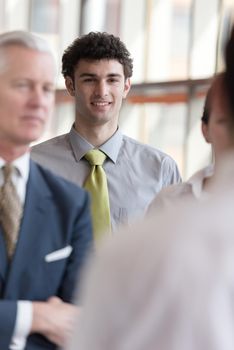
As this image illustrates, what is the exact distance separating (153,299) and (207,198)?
13 centimetres

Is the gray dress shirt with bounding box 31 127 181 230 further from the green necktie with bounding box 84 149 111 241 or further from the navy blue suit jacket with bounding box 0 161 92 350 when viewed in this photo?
the navy blue suit jacket with bounding box 0 161 92 350

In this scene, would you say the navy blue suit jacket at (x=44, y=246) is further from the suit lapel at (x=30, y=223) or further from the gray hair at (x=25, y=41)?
the gray hair at (x=25, y=41)

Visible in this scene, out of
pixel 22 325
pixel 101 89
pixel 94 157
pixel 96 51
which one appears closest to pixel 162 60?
pixel 96 51

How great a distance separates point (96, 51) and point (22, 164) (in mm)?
1695

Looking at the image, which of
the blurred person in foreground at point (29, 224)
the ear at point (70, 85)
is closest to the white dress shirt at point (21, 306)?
the blurred person in foreground at point (29, 224)

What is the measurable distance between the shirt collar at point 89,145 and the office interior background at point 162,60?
3.31 metres

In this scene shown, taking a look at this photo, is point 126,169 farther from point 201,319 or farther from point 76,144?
point 201,319

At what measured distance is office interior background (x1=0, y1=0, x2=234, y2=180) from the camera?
713 centimetres

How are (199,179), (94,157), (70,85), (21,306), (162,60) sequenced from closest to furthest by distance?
1. (21,306)
2. (199,179)
3. (94,157)
4. (70,85)
5. (162,60)

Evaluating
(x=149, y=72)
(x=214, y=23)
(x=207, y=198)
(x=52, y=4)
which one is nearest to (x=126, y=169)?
(x=207, y=198)

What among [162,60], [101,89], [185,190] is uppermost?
[162,60]

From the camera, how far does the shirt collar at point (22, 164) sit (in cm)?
198

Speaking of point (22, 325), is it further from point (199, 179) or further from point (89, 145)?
point (89, 145)

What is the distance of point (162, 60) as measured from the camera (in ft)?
25.2
